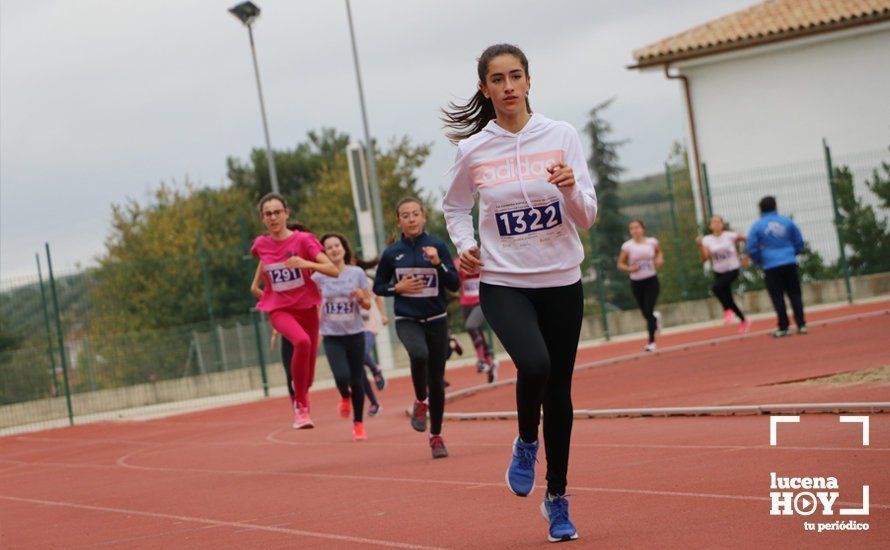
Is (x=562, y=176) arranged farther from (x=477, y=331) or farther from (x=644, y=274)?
(x=644, y=274)

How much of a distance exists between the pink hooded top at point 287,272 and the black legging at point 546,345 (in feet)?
20.1

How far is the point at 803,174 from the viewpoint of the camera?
2795 centimetres

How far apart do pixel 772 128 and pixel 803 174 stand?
10970mm

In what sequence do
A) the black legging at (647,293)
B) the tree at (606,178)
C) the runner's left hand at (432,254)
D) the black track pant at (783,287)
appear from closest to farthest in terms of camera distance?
the runner's left hand at (432,254), the black track pant at (783,287), the black legging at (647,293), the tree at (606,178)

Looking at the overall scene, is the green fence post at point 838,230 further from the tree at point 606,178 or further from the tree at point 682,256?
the tree at point 606,178

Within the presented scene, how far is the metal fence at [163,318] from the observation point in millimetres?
22938

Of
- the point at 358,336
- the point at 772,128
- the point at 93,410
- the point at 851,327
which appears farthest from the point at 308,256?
the point at 772,128

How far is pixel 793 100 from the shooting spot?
125 feet

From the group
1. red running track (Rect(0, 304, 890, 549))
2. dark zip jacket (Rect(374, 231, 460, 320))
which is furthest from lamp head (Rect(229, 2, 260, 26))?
dark zip jacket (Rect(374, 231, 460, 320))

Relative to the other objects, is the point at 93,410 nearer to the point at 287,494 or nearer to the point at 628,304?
the point at 628,304

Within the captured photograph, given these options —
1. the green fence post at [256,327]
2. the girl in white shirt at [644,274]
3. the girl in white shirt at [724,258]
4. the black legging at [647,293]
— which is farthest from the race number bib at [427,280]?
the green fence post at [256,327]

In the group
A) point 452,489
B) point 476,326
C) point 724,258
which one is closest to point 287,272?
point 452,489

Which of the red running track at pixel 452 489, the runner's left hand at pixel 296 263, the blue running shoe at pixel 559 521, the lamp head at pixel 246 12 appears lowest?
the red running track at pixel 452 489

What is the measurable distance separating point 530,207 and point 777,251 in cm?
1343
